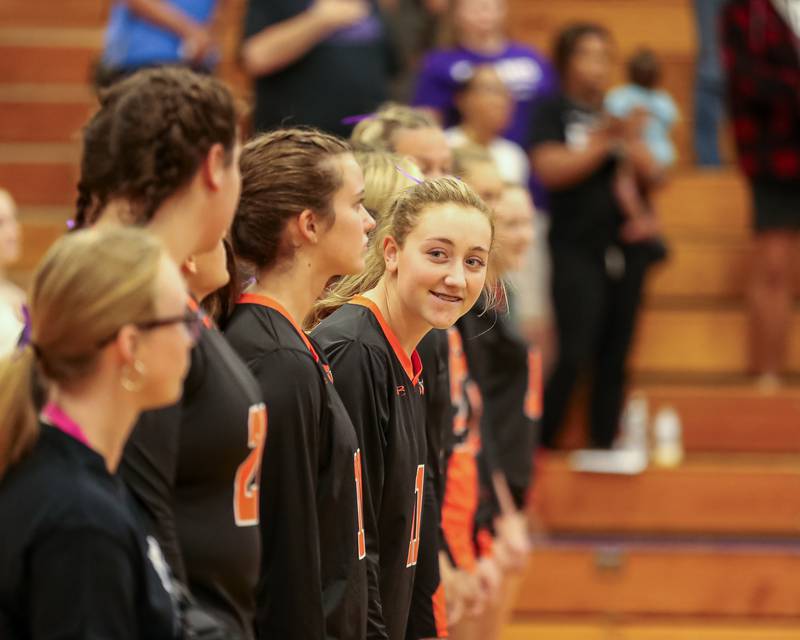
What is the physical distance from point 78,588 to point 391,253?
1.26m

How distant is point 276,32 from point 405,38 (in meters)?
1.57

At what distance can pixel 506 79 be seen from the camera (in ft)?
18.9

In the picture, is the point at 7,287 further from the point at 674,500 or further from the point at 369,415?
the point at 674,500

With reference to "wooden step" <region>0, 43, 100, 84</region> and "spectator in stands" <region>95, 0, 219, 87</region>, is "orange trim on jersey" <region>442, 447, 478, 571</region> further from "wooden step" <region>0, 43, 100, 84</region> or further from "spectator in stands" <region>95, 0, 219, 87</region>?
"wooden step" <region>0, 43, 100, 84</region>

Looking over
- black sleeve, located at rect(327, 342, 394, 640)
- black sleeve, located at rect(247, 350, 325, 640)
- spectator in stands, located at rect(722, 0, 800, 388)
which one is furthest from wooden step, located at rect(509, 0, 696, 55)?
black sleeve, located at rect(247, 350, 325, 640)

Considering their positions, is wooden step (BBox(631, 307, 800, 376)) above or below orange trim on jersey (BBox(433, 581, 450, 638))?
below

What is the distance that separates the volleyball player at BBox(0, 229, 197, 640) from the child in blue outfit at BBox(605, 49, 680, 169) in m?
4.59

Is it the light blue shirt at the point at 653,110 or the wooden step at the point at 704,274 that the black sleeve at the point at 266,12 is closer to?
the light blue shirt at the point at 653,110

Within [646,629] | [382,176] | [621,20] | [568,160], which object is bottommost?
[646,629]

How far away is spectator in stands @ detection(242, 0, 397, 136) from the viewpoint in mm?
4773

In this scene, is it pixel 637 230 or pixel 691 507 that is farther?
pixel 637 230

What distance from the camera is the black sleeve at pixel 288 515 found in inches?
80.8

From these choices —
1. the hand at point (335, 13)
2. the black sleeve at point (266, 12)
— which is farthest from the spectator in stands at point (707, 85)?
the black sleeve at point (266, 12)

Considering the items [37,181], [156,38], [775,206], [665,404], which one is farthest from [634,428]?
[37,181]
